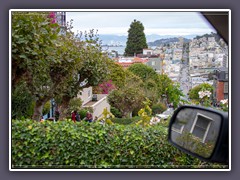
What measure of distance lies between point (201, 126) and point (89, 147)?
→ 8.46 feet

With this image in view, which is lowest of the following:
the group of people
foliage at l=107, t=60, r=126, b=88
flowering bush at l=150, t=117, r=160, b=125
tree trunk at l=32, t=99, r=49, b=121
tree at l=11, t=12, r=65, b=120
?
flowering bush at l=150, t=117, r=160, b=125

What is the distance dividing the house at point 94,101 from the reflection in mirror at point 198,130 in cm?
251

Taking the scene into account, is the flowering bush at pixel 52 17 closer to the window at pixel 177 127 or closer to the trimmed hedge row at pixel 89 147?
the trimmed hedge row at pixel 89 147

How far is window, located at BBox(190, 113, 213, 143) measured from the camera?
1.37 meters

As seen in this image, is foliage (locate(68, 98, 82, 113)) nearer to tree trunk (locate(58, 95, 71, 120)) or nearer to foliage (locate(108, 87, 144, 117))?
tree trunk (locate(58, 95, 71, 120))

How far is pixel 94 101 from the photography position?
443 cm

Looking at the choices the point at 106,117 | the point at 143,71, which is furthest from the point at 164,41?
the point at 106,117

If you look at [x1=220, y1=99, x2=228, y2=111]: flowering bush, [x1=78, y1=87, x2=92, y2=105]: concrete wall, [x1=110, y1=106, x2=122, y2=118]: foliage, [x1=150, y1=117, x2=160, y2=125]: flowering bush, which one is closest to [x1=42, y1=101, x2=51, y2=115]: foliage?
Answer: [x1=78, y1=87, x2=92, y2=105]: concrete wall

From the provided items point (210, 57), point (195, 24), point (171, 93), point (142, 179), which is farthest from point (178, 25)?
point (142, 179)

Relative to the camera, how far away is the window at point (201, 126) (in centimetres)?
137

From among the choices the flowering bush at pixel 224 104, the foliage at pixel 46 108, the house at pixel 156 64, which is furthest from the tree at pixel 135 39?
the foliage at pixel 46 108

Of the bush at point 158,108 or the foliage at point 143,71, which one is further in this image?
the bush at point 158,108

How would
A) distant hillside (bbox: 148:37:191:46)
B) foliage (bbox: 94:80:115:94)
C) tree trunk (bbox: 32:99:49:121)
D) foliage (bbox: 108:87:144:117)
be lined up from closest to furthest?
distant hillside (bbox: 148:37:191:46)
tree trunk (bbox: 32:99:49:121)
foliage (bbox: 108:87:144:117)
foliage (bbox: 94:80:115:94)

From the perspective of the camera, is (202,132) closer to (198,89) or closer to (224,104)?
(224,104)
